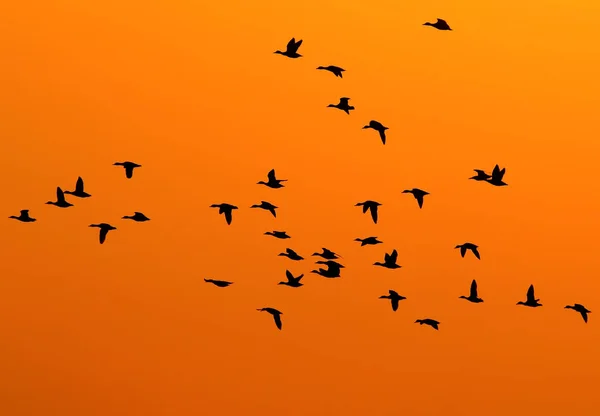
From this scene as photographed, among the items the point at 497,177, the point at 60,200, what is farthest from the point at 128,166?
A: the point at 497,177

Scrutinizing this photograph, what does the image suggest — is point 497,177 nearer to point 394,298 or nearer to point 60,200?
point 394,298

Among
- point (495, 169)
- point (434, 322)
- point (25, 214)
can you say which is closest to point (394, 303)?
point (434, 322)

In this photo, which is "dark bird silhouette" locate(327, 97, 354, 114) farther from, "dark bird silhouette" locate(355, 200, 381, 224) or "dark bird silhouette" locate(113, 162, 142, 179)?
"dark bird silhouette" locate(113, 162, 142, 179)

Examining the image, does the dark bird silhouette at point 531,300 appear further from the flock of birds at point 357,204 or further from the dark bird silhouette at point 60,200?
the dark bird silhouette at point 60,200

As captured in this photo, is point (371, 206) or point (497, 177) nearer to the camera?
point (497, 177)

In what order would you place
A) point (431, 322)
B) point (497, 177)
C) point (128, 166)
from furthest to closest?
point (431, 322) < point (128, 166) < point (497, 177)

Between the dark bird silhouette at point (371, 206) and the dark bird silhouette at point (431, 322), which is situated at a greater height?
the dark bird silhouette at point (371, 206)

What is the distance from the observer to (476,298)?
103 m

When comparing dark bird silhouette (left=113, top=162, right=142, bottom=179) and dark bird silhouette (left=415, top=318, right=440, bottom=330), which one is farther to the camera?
dark bird silhouette (left=415, top=318, right=440, bottom=330)

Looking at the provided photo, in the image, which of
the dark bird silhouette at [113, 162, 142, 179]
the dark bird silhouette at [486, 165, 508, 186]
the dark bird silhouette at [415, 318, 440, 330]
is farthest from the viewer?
the dark bird silhouette at [415, 318, 440, 330]

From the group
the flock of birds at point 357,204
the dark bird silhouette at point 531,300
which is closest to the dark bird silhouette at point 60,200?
the flock of birds at point 357,204

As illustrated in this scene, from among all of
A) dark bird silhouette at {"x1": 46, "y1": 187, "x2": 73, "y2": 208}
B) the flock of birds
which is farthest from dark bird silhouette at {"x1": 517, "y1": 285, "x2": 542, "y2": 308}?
dark bird silhouette at {"x1": 46, "y1": 187, "x2": 73, "y2": 208}

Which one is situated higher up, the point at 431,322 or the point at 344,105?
the point at 344,105

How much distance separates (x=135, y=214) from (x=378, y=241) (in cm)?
Answer: 923
